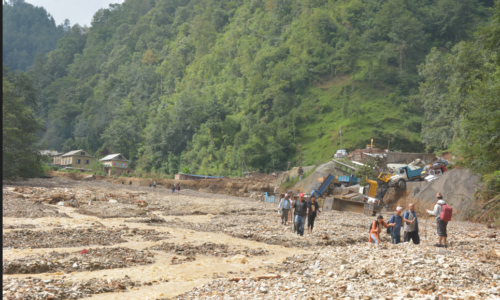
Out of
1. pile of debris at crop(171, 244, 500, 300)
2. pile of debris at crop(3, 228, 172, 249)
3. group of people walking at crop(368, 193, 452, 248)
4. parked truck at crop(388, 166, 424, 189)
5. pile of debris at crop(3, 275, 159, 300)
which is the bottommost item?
pile of debris at crop(3, 228, 172, 249)

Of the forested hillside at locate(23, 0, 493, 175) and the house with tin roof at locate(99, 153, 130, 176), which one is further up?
the forested hillside at locate(23, 0, 493, 175)

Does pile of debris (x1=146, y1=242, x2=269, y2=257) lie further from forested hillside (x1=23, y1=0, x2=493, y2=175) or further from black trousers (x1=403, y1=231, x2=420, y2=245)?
forested hillside (x1=23, y1=0, x2=493, y2=175)

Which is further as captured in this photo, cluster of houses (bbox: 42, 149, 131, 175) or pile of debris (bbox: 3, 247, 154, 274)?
cluster of houses (bbox: 42, 149, 131, 175)

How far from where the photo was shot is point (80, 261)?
11.0 metres

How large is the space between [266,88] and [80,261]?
70.8 meters

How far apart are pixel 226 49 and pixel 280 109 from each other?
39.3m

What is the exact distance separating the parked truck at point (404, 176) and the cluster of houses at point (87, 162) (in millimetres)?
66824

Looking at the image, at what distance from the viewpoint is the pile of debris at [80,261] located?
10.1m

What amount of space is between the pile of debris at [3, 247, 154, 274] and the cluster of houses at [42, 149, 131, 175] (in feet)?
247

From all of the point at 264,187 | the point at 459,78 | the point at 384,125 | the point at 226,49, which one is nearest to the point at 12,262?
the point at 459,78

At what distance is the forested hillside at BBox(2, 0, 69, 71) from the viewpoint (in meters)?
168

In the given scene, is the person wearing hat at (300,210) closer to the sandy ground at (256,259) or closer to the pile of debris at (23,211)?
the sandy ground at (256,259)

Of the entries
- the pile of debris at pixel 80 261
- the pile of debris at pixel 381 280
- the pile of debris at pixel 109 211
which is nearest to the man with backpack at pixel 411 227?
the pile of debris at pixel 381 280

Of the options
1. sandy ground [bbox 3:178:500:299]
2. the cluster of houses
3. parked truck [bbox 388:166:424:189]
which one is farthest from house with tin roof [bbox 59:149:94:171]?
parked truck [bbox 388:166:424:189]
